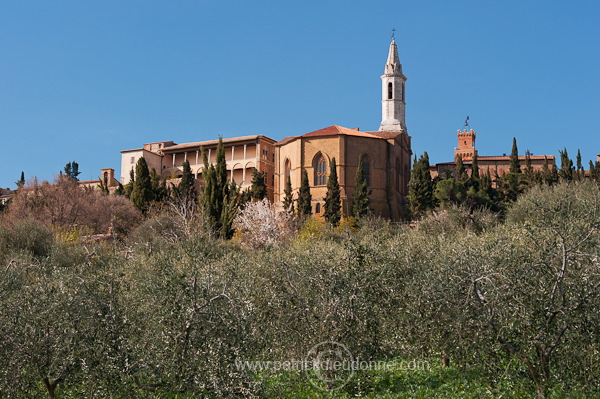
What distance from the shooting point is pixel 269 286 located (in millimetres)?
16234

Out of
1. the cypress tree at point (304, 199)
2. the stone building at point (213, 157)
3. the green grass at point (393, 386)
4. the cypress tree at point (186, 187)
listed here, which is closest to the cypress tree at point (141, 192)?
the cypress tree at point (186, 187)

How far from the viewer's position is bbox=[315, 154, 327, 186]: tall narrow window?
2361 inches

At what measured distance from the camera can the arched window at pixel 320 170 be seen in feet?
197

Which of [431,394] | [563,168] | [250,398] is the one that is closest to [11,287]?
[250,398]

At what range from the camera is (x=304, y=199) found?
5394 cm

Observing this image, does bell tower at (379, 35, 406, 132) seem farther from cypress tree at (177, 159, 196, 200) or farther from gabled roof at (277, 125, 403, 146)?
cypress tree at (177, 159, 196, 200)

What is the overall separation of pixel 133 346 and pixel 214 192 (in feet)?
94.4

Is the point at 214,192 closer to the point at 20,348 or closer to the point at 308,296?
the point at 308,296

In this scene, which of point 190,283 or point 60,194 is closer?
point 190,283

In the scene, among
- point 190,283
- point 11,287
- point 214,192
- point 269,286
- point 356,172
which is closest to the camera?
point 190,283

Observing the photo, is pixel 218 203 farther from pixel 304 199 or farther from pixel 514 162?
pixel 514 162

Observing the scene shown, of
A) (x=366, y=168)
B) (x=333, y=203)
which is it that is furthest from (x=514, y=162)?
(x=333, y=203)

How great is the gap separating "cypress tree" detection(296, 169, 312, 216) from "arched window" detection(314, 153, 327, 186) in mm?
3468

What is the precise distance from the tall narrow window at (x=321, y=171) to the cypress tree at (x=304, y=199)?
3.47 metres
